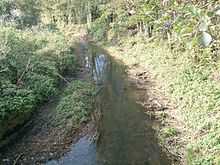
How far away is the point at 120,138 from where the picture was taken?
38.6ft

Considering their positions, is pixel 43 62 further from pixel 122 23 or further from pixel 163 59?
pixel 122 23

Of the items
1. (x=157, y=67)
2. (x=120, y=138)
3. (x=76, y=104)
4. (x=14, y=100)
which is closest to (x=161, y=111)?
(x=120, y=138)

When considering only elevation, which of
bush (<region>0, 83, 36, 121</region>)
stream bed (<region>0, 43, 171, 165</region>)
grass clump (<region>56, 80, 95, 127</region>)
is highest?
bush (<region>0, 83, 36, 121</region>)

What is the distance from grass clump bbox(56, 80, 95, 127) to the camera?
13539 mm

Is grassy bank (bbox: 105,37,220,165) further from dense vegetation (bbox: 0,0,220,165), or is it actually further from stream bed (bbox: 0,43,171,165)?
stream bed (bbox: 0,43,171,165)

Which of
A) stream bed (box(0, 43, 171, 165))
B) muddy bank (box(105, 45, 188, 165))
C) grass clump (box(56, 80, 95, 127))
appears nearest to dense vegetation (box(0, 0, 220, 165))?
grass clump (box(56, 80, 95, 127))

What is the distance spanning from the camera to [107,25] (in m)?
36.7

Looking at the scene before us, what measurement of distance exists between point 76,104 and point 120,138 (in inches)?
148

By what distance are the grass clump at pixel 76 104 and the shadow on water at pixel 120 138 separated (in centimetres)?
65

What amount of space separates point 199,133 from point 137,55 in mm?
14264

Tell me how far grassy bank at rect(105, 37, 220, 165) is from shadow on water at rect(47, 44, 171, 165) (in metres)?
1.10

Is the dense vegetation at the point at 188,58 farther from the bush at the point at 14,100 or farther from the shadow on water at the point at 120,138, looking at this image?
the bush at the point at 14,100

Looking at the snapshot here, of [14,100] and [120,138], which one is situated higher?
[14,100]

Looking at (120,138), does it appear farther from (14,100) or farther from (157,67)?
(157,67)
